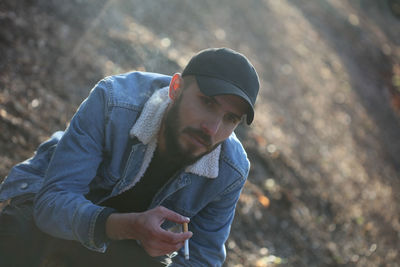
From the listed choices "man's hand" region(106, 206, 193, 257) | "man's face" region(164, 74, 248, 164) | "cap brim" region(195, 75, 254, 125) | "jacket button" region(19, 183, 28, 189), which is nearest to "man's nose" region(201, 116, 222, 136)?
"man's face" region(164, 74, 248, 164)

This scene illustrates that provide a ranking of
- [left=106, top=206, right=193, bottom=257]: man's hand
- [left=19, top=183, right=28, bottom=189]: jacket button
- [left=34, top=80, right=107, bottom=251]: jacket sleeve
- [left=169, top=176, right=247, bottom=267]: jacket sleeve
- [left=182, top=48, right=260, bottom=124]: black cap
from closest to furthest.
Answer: [left=106, top=206, right=193, bottom=257]: man's hand < [left=34, top=80, right=107, bottom=251]: jacket sleeve < [left=182, top=48, right=260, bottom=124]: black cap < [left=19, top=183, right=28, bottom=189]: jacket button < [left=169, top=176, right=247, bottom=267]: jacket sleeve

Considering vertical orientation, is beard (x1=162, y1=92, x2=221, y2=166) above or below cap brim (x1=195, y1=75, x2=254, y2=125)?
below

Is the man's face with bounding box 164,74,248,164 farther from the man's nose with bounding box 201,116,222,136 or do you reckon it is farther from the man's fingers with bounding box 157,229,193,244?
the man's fingers with bounding box 157,229,193,244

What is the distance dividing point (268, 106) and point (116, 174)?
5.59m

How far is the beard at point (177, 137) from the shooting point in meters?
2.28

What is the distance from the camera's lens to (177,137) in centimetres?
232

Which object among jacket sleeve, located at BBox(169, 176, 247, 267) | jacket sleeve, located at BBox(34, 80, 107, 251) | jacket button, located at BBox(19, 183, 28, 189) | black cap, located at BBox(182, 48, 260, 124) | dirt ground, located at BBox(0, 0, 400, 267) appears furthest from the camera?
dirt ground, located at BBox(0, 0, 400, 267)

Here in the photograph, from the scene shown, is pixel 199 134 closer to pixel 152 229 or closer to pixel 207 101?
pixel 207 101

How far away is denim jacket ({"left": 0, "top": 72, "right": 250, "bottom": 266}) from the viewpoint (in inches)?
84.7

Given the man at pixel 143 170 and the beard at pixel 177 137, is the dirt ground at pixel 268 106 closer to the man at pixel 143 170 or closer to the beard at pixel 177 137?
the man at pixel 143 170

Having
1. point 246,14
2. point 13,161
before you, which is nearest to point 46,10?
point 13,161

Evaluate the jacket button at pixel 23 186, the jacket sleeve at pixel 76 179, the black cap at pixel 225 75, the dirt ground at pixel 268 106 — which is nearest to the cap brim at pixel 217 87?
the black cap at pixel 225 75

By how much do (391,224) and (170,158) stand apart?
20.9ft

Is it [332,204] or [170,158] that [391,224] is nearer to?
[332,204]
